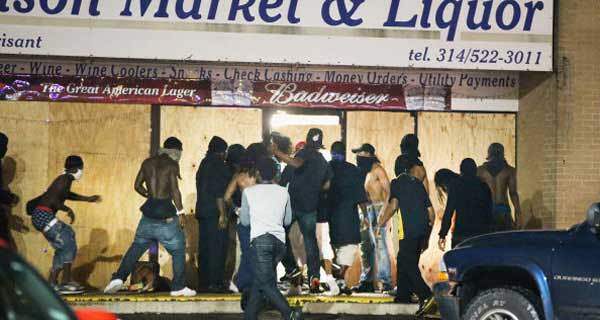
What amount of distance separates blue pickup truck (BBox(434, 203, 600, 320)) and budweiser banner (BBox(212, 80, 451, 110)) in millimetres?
6630

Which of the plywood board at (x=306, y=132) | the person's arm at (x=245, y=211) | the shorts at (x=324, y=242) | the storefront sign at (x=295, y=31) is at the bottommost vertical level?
the shorts at (x=324, y=242)

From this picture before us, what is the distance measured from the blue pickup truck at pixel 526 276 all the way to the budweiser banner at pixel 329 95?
663cm

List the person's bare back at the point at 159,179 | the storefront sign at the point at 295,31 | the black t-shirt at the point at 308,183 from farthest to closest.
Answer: the storefront sign at the point at 295,31 → the black t-shirt at the point at 308,183 → the person's bare back at the point at 159,179

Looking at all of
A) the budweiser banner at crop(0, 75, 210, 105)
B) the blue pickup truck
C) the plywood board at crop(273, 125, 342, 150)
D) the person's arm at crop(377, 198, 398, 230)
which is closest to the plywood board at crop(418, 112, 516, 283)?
the plywood board at crop(273, 125, 342, 150)

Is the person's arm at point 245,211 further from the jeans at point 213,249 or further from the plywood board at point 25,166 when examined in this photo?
the plywood board at point 25,166

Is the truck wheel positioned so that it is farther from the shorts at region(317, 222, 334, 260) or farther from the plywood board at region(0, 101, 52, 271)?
the plywood board at region(0, 101, 52, 271)

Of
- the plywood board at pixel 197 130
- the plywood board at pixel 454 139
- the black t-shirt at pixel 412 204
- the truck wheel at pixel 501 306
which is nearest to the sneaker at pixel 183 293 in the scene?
the plywood board at pixel 197 130

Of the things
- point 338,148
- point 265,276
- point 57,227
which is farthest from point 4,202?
point 338,148

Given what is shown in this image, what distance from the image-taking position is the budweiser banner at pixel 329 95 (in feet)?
57.1

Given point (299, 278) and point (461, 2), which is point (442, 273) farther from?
point (461, 2)

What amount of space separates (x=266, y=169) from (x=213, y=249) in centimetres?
429

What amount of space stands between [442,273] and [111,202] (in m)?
→ 7.25

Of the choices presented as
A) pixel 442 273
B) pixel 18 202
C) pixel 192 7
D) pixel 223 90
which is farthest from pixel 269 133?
pixel 442 273

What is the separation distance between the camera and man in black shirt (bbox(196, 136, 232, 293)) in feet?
53.3
